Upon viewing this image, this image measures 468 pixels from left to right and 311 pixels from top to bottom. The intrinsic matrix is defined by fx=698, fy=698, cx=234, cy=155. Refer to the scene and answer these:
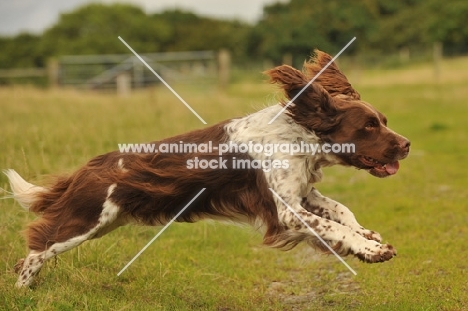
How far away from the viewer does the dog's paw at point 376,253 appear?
4.16 meters

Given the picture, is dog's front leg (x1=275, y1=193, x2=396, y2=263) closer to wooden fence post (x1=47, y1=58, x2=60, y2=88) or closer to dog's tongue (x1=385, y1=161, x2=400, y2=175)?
dog's tongue (x1=385, y1=161, x2=400, y2=175)

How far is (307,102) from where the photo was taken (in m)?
4.55

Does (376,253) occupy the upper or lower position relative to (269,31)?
upper

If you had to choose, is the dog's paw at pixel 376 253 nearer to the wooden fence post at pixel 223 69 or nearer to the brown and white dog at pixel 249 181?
the brown and white dog at pixel 249 181

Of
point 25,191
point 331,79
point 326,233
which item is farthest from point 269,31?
point 326,233

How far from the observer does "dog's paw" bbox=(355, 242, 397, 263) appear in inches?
164

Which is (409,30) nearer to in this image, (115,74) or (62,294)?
(115,74)

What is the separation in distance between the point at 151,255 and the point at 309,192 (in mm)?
1817

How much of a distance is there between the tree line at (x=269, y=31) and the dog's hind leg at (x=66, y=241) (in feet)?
46.5

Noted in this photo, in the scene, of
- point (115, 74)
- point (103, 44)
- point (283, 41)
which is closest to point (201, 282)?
point (115, 74)

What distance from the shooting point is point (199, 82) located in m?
24.8

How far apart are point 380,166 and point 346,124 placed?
355 mm

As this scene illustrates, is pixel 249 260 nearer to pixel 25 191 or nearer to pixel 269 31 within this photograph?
pixel 25 191

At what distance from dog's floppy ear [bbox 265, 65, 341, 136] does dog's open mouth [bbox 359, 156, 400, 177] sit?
0.31 metres
